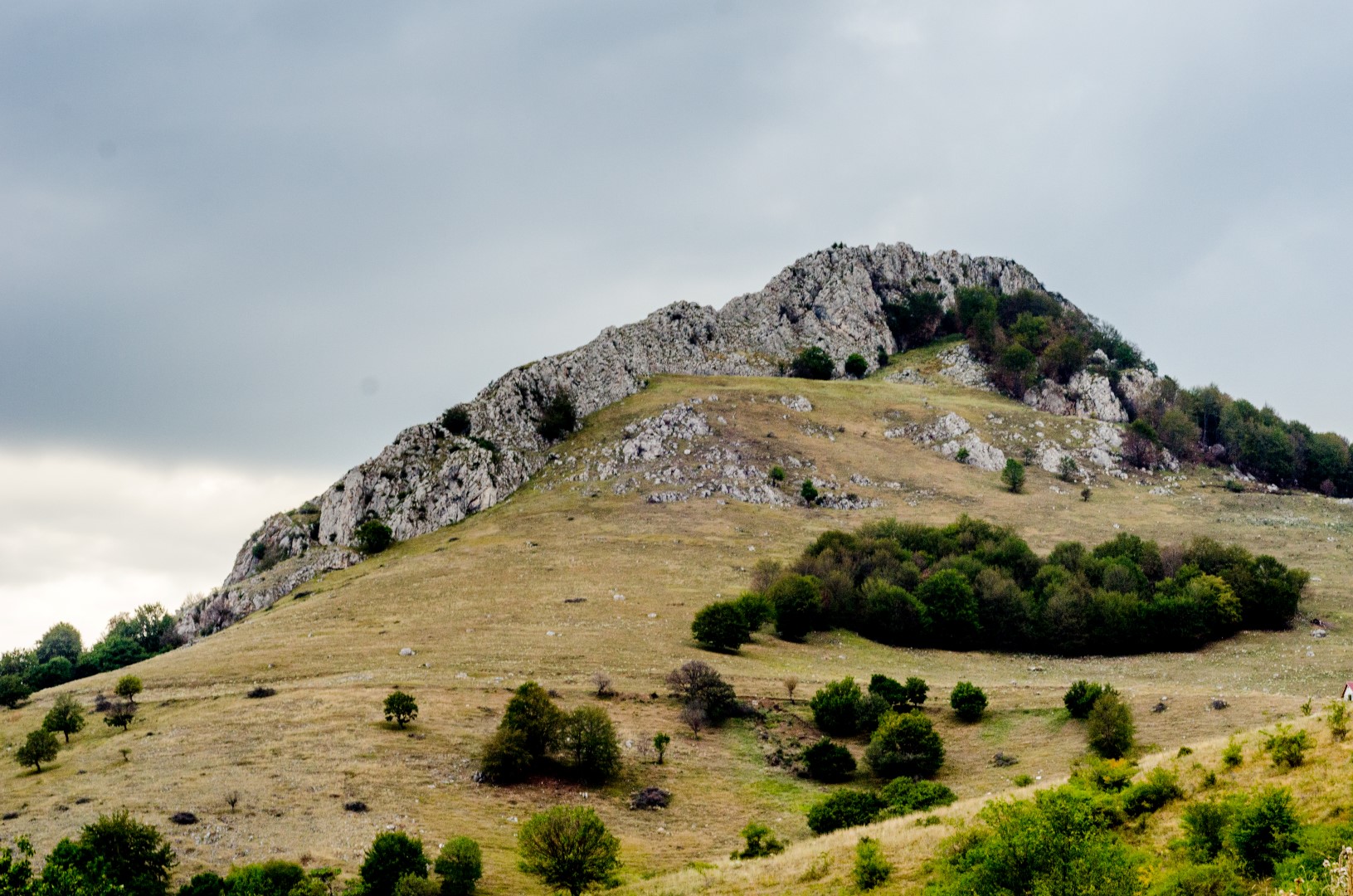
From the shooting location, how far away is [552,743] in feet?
118

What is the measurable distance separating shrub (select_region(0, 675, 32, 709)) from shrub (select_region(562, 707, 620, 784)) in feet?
118

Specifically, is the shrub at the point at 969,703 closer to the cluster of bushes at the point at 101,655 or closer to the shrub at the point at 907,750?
the shrub at the point at 907,750

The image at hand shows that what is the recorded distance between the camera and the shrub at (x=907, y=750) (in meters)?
36.7

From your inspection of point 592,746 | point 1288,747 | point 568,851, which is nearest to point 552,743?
point 592,746

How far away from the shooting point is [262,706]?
133 ft

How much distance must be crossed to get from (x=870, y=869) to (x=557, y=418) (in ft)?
288

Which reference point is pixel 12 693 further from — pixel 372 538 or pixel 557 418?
pixel 557 418

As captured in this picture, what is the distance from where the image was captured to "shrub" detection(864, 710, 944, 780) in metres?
36.7

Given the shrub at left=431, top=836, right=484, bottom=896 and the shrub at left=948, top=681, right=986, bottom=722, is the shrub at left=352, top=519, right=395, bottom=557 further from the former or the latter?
the shrub at left=431, top=836, right=484, bottom=896

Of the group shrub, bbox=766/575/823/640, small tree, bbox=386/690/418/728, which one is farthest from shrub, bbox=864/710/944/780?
small tree, bbox=386/690/418/728

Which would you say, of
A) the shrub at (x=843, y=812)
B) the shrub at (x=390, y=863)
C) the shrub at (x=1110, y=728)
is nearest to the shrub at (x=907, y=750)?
the shrub at (x=843, y=812)

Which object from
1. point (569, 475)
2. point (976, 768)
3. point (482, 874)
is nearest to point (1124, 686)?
point (976, 768)

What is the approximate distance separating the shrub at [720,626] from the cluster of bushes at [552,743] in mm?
16524

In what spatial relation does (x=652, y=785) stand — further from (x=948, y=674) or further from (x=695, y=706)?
(x=948, y=674)
